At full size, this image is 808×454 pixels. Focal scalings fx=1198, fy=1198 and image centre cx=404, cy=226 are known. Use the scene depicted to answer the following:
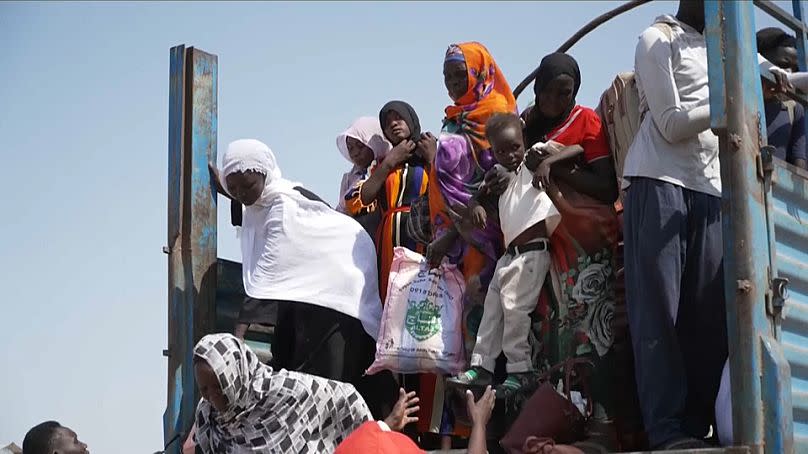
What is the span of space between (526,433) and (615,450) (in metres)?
0.33

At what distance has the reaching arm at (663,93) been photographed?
4172 millimetres

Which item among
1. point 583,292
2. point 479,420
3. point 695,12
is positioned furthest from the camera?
point 583,292

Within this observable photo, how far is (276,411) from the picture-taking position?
442 cm

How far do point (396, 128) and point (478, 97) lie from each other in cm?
49

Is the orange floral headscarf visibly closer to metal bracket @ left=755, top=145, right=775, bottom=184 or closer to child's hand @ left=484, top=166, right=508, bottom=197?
child's hand @ left=484, top=166, right=508, bottom=197

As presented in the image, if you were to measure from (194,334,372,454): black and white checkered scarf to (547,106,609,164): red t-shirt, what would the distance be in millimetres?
1355

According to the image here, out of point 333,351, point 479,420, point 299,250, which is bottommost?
point 479,420

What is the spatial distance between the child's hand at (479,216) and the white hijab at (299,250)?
697mm

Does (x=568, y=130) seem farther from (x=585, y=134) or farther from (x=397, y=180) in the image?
(x=397, y=180)

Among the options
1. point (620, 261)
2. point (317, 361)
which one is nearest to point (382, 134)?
point (317, 361)

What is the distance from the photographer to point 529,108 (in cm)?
521

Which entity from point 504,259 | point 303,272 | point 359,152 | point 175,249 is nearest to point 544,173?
point 504,259

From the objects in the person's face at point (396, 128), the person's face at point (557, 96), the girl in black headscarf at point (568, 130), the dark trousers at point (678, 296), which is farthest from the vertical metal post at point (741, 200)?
the person's face at point (396, 128)

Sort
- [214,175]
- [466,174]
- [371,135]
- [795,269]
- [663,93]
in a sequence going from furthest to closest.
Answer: [371,135] → [214,175] → [466,174] → [663,93] → [795,269]
